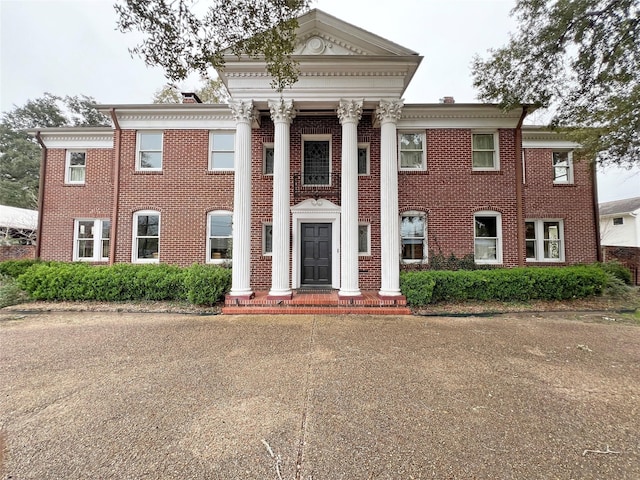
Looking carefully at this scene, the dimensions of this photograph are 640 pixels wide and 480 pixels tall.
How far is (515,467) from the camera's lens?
2.01 metres

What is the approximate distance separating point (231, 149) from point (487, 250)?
30.7ft

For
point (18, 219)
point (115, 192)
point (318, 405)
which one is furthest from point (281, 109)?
point (18, 219)

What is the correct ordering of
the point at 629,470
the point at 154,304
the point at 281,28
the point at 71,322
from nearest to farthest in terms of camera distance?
1. the point at 629,470
2. the point at 281,28
3. the point at 71,322
4. the point at 154,304

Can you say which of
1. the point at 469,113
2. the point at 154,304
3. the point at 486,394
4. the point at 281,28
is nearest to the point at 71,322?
the point at 154,304

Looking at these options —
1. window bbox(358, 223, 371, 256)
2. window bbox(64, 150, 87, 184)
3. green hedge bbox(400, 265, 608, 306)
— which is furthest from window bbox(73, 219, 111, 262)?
green hedge bbox(400, 265, 608, 306)

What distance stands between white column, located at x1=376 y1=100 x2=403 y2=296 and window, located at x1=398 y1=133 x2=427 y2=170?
225cm

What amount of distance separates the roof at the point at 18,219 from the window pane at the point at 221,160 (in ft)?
44.7

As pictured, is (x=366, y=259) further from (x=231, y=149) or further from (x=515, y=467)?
(x=515, y=467)

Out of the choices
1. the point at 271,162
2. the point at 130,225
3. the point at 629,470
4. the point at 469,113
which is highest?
the point at 469,113

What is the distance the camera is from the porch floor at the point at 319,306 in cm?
666

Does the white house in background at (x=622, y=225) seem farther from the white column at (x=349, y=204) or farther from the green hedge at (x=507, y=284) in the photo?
the white column at (x=349, y=204)

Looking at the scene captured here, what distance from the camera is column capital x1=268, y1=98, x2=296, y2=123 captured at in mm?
7129

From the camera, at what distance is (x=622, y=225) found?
19125 mm

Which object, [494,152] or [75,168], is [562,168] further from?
[75,168]
